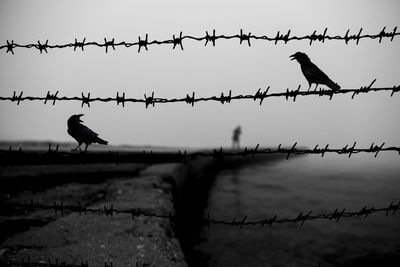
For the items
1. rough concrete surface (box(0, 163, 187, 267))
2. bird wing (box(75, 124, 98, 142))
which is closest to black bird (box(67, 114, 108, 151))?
bird wing (box(75, 124, 98, 142))

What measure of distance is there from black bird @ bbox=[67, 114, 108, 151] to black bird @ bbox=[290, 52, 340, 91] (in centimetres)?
225

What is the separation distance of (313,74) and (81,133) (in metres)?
2.44

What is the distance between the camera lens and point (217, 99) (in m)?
2.22

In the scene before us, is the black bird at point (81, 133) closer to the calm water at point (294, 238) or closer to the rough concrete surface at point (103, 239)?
the rough concrete surface at point (103, 239)

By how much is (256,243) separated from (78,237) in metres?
4.84

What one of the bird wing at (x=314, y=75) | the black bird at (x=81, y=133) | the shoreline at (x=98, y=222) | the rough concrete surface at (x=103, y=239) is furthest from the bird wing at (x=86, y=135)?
the bird wing at (x=314, y=75)

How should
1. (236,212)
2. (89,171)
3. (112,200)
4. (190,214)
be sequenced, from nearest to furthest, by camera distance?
(112,200), (89,171), (190,214), (236,212)

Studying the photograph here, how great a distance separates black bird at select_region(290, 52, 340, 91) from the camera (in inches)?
110

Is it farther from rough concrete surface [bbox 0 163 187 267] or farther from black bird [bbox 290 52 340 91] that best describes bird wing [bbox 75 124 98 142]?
black bird [bbox 290 52 340 91]

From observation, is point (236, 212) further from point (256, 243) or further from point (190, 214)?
point (256, 243)

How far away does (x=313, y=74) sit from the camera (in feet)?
9.49

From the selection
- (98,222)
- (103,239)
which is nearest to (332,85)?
(103,239)

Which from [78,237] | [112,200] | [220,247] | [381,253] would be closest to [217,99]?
[78,237]

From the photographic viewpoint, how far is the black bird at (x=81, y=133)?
249 centimetres
